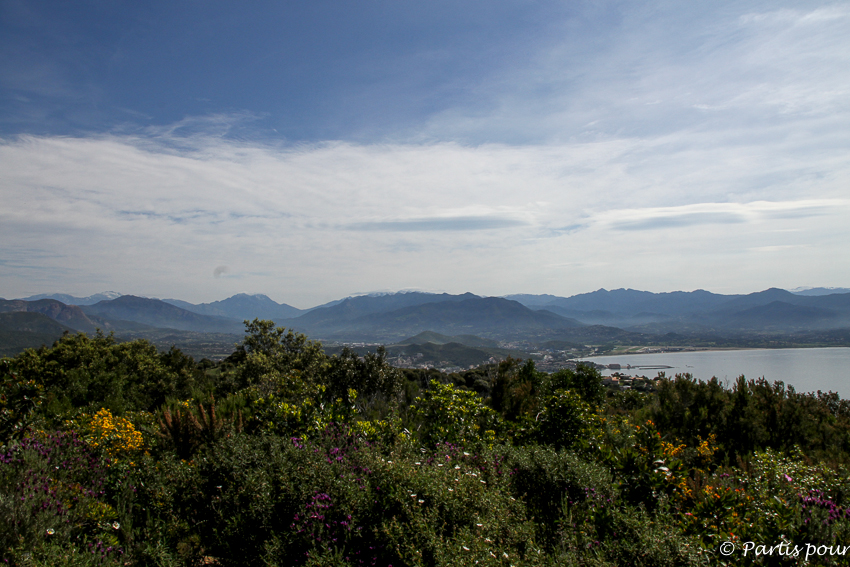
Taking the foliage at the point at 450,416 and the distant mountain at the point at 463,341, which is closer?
the foliage at the point at 450,416

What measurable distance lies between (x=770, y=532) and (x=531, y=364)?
11093mm

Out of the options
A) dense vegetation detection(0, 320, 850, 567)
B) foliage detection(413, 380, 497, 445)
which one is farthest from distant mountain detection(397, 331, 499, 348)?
dense vegetation detection(0, 320, 850, 567)

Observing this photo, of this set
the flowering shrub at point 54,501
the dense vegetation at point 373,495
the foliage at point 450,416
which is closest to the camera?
the flowering shrub at point 54,501

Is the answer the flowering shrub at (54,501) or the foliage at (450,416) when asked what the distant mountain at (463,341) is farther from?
the flowering shrub at (54,501)

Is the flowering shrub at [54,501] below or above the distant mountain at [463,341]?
above

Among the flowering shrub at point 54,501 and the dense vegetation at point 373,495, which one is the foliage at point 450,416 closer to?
the dense vegetation at point 373,495

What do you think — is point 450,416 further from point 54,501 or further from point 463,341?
point 463,341

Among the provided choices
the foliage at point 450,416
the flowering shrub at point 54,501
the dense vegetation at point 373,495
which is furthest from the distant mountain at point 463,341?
the flowering shrub at point 54,501

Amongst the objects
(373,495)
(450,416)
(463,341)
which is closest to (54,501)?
(373,495)

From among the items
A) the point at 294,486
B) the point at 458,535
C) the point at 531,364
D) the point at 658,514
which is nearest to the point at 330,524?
the point at 294,486

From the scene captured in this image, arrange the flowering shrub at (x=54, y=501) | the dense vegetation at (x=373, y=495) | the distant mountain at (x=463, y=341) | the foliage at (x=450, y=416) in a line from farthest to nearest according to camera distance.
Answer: the distant mountain at (x=463, y=341)
the foliage at (x=450, y=416)
the dense vegetation at (x=373, y=495)
the flowering shrub at (x=54, y=501)

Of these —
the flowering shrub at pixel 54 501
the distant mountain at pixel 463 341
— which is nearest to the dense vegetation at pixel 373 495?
the flowering shrub at pixel 54 501

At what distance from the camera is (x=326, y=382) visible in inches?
505

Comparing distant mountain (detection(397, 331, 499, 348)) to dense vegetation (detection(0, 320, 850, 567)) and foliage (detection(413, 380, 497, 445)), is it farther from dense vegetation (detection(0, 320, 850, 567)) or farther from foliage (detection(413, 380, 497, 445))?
dense vegetation (detection(0, 320, 850, 567))
